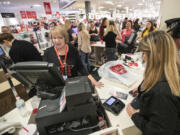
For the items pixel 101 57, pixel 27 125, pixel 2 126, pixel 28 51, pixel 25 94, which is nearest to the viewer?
pixel 2 126

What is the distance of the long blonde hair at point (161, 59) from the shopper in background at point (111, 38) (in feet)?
8.27

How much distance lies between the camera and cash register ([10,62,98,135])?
0.67 m

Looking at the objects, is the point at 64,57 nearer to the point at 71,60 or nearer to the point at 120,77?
the point at 71,60

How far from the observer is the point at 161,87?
618 millimetres

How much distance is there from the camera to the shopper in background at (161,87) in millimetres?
596

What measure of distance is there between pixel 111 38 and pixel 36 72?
2.80 m

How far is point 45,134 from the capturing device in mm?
742

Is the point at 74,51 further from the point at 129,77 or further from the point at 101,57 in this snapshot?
the point at 101,57

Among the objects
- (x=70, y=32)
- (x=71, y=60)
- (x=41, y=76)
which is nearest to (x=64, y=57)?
(x=71, y=60)

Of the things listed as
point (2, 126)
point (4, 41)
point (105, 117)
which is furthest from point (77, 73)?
point (4, 41)

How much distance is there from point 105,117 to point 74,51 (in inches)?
35.7

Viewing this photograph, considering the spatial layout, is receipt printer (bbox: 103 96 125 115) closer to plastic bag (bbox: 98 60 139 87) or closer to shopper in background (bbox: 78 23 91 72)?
plastic bag (bbox: 98 60 139 87)

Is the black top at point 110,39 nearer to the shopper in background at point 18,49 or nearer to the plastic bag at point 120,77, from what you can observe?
the plastic bag at point 120,77

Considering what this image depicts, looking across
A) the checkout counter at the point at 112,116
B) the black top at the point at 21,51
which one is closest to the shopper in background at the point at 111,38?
the checkout counter at the point at 112,116
